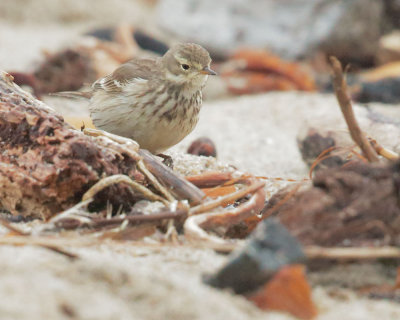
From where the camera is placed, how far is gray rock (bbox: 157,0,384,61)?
11.2 m

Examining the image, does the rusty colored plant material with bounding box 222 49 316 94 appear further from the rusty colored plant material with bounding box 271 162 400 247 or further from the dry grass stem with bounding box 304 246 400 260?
the dry grass stem with bounding box 304 246 400 260

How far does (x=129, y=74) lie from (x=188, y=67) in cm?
43

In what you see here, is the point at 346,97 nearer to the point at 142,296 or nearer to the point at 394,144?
the point at 142,296

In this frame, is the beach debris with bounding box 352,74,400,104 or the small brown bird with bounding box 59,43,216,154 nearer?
the small brown bird with bounding box 59,43,216,154

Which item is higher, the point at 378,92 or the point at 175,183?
the point at 378,92

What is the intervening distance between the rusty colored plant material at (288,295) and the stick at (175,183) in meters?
Result: 1.02

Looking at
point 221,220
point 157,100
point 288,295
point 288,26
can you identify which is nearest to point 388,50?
point 288,26

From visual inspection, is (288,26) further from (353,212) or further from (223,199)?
(353,212)

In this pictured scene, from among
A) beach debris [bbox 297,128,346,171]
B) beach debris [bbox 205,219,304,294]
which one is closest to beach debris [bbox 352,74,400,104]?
beach debris [bbox 297,128,346,171]

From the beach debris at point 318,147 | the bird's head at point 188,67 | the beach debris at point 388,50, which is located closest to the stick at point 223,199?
the bird's head at point 188,67

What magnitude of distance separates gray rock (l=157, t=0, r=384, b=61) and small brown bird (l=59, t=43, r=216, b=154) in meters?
6.76

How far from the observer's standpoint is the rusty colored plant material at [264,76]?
939cm

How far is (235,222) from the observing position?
118 inches

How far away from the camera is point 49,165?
10.1 feet
